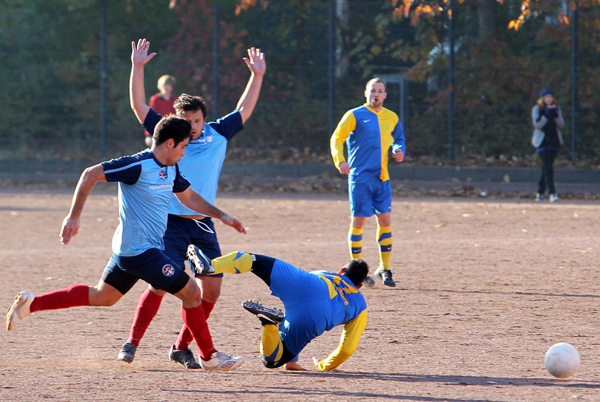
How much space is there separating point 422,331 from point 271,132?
586 inches

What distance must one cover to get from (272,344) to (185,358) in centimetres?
60

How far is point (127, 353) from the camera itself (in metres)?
6.27

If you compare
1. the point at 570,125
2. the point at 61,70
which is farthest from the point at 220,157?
the point at 61,70

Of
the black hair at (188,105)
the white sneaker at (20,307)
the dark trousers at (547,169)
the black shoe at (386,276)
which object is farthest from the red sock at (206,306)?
the dark trousers at (547,169)

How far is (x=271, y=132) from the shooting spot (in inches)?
861

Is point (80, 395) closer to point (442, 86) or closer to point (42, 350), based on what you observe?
point (42, 350)

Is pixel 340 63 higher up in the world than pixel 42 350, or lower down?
higher up

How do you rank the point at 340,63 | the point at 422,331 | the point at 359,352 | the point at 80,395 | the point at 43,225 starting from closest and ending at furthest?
the point at 80,395 → the point at 359,352 → the point at 422,331 → the point at 43,225 → the point at 340,63

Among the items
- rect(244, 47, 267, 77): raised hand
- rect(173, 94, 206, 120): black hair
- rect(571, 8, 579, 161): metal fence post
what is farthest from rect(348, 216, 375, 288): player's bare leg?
rect(571, 8, 579, 161): metal fence post

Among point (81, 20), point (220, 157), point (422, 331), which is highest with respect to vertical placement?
point (81, 20)

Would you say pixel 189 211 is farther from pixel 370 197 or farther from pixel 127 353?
pixel 370 197

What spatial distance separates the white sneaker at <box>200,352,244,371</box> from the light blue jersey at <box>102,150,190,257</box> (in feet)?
2.40

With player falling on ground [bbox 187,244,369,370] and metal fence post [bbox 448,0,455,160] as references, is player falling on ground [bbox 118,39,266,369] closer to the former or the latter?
player falling on ground [bbox 187,244,369,370]

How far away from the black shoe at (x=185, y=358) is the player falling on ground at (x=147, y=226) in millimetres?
157
